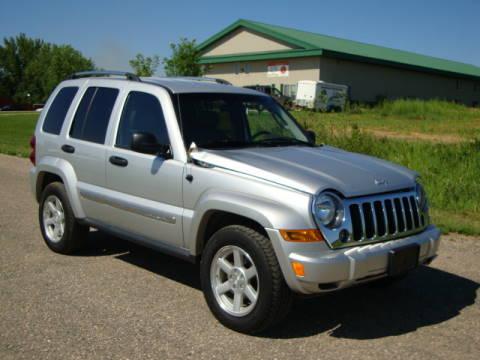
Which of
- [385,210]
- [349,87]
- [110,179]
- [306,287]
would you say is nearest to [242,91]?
[110,179]

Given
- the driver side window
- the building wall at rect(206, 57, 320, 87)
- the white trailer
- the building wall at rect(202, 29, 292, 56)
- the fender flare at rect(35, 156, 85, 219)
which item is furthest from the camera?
the building wall at rect(202, 29, 292, 56)

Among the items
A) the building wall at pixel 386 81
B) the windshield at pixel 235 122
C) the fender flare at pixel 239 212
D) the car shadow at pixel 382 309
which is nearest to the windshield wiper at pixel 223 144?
the windshield at pixel 235 122

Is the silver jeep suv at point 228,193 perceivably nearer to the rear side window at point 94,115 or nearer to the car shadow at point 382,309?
the rear side window at point 94,115

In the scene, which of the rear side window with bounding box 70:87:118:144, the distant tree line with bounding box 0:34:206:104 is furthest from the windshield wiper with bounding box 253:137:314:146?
the distant tree line with bounding box 0:34:206:104

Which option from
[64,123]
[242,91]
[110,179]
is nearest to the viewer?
[110,179]

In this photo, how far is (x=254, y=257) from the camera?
4457mm

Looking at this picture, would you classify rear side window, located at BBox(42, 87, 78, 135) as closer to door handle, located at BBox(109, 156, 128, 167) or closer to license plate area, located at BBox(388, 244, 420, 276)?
door handle, located at BBox(109, 156, 128, 167)

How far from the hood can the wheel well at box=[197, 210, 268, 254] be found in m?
0.36

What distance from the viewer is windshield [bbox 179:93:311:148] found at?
5418 mm

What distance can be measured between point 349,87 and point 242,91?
36.4 metres

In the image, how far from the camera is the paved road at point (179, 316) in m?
4.32

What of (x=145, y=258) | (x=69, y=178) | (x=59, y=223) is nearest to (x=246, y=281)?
(x=145, y=258)

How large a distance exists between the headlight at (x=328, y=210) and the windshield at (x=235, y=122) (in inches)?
51.9

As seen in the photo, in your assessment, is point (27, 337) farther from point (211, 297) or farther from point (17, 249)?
point (17, 249)
